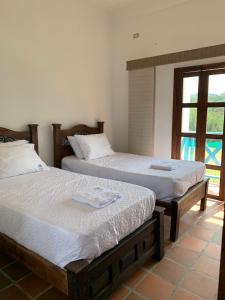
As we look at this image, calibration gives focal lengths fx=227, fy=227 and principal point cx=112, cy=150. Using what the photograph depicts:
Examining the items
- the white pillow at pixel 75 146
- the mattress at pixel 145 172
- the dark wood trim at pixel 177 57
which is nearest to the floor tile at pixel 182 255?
the mattress at pixel 145 172

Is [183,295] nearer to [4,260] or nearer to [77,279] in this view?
[77,279]

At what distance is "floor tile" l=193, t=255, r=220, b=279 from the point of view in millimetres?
1874

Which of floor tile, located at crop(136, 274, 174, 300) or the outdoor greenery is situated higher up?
the outdoor greenery

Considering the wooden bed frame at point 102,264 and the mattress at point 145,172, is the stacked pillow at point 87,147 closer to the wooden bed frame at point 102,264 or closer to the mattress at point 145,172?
the mattress at point 145,172

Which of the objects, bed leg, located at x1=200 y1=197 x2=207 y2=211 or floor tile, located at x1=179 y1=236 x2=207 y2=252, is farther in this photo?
bed leg, located at x1=200 y1=197 x2=207 y2=211

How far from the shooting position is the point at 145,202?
182 cm

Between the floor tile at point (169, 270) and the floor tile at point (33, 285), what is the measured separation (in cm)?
90

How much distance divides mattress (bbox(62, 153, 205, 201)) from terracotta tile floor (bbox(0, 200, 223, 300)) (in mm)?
541

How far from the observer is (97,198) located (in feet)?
5.58

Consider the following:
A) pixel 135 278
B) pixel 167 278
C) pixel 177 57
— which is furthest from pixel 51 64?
pixel 167 278

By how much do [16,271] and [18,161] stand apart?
1.06 metres

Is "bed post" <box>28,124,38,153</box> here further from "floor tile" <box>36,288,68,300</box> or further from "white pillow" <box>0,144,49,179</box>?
"floor tile" <box>36,288,68,300</box>

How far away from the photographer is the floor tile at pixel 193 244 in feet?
7.28

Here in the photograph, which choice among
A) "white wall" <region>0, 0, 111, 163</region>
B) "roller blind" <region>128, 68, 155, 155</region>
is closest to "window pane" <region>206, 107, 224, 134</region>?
"roller blind" <region>128, 68, 155, 155</region>
